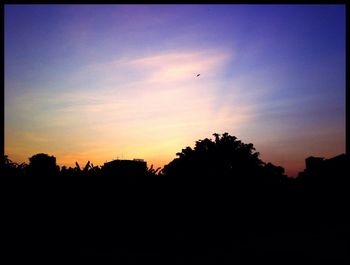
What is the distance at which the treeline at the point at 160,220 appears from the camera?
6.90 m

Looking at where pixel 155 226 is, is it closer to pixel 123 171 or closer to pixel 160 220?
pixel 160 220

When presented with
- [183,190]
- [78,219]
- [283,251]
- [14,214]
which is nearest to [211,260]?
[283,251]

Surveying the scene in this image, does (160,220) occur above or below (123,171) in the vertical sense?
below

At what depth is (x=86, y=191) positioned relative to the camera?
7.75 meters

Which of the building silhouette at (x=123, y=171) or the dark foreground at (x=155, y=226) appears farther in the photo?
the building silhouette at (x=123, y=171)

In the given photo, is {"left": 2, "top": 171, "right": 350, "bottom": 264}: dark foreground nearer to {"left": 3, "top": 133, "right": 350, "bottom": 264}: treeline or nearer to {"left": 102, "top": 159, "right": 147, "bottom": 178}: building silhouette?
{"left": 3, "top": 133, "right": 350, "bottom": 264}: treeline

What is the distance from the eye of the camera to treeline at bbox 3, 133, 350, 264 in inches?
272

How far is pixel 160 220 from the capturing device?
8805mm

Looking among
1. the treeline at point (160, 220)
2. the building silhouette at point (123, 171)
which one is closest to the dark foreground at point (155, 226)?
the treeline at point (160, 220)

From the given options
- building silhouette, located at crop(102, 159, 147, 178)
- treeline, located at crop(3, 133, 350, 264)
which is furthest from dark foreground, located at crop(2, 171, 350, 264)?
building silhouette, located at crop(102, 159, 147, 178)

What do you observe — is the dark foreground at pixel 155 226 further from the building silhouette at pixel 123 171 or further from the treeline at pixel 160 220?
the building silhouette at pixel 123 171

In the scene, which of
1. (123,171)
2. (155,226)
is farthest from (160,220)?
(123,171)

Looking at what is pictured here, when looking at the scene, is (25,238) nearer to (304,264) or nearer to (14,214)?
(14,214)
